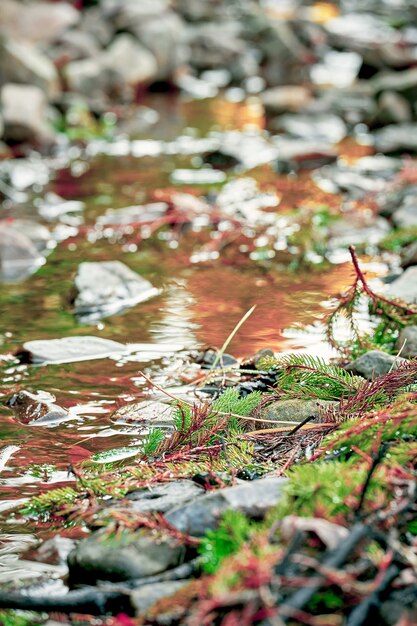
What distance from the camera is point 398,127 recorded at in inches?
343

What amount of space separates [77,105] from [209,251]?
4073 millimetres

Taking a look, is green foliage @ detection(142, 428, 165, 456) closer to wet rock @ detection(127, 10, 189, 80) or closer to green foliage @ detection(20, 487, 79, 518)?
green foliage @ detection(20, 487, 79, 518)

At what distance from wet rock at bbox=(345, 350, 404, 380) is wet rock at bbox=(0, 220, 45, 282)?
2.28 m

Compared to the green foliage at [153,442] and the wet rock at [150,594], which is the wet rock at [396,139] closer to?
the green foliage at [153,442]

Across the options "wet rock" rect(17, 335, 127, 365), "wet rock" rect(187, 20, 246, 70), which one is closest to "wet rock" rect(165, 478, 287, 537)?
"wet rock" rect(17, 335, 127, 365)

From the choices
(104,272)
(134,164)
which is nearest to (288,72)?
(134,164)

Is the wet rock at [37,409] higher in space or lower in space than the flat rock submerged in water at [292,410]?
lower

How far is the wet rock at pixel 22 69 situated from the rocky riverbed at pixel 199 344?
3 cm

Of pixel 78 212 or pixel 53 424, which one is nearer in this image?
pixel 53 424

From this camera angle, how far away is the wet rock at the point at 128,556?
203 centimetres

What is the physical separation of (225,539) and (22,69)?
24.2 feet

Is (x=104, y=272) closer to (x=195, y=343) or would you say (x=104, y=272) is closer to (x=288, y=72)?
(x=195, y=343)

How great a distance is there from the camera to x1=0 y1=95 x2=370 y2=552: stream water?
9.95 feet

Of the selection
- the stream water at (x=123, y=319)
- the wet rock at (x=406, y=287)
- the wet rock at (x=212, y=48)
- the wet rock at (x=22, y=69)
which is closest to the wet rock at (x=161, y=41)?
the wet rock at (x=212, y=48)
